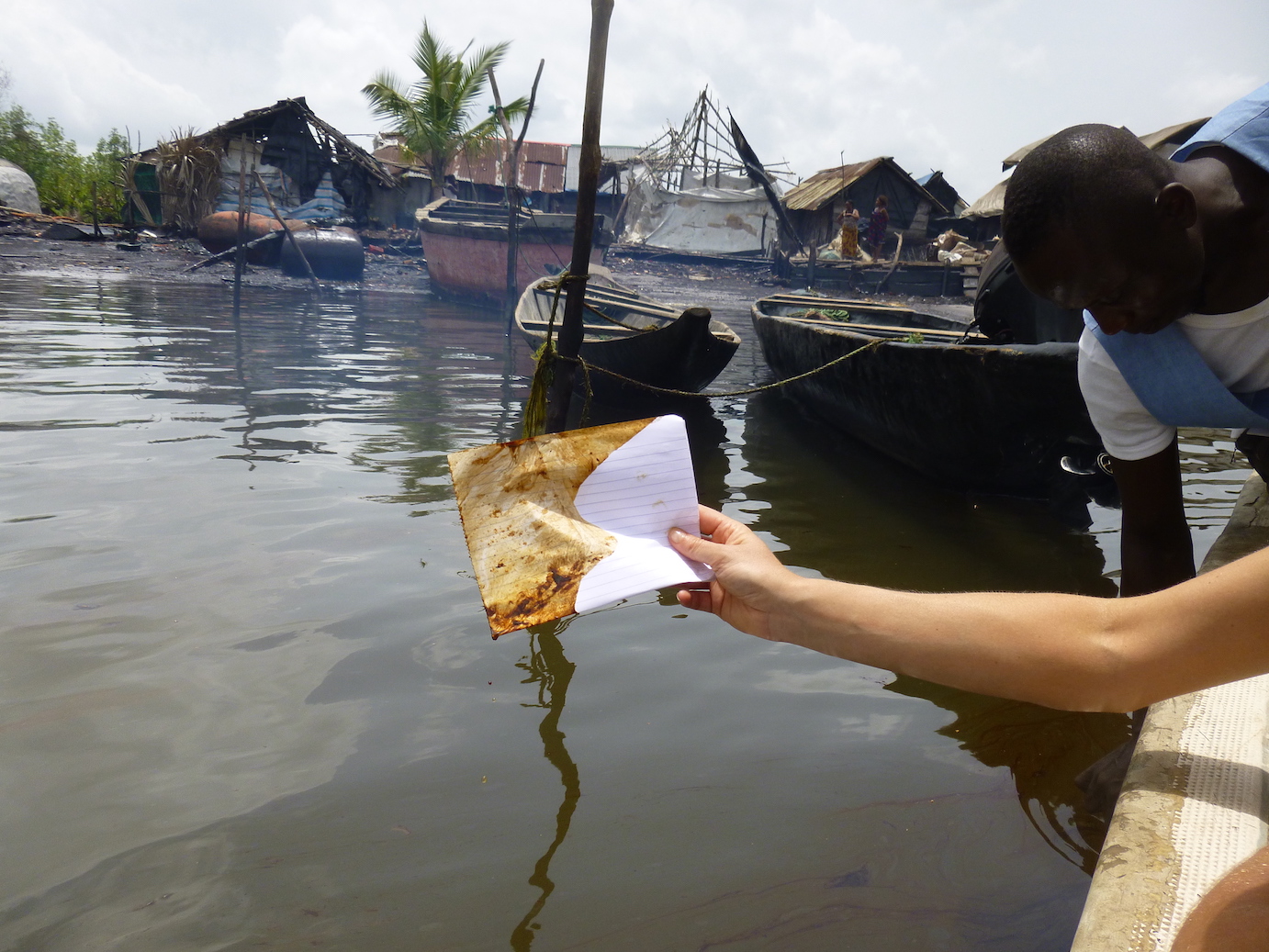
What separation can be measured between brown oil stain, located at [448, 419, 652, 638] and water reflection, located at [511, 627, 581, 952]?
2.81ft

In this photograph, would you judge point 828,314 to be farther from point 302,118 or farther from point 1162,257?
point 302,118

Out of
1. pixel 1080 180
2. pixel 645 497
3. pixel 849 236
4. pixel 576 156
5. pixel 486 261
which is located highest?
pixel 576 156

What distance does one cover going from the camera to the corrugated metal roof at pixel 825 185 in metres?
23.2

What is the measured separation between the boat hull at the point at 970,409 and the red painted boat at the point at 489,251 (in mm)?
11451

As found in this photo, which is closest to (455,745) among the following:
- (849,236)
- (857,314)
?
(857,314)

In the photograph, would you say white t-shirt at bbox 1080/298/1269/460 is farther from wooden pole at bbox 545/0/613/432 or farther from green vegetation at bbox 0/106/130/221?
green vegetation at bbox 0/106/130/221

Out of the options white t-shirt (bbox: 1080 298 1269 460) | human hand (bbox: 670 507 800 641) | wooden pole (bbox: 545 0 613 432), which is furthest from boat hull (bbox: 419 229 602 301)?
human hand (bbox: 670 507 800 641)

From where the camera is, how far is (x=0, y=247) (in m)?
18.9

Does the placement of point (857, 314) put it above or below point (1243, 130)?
below

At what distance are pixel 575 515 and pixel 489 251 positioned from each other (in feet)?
55.2

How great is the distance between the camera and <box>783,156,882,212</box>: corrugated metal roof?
23172mm

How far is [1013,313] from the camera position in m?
5.28

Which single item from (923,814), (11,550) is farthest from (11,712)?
(923,814)

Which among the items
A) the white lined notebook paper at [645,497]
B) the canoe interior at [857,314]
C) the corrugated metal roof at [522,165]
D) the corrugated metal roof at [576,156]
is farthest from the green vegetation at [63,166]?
the white lined notebook paper at [645,497]
